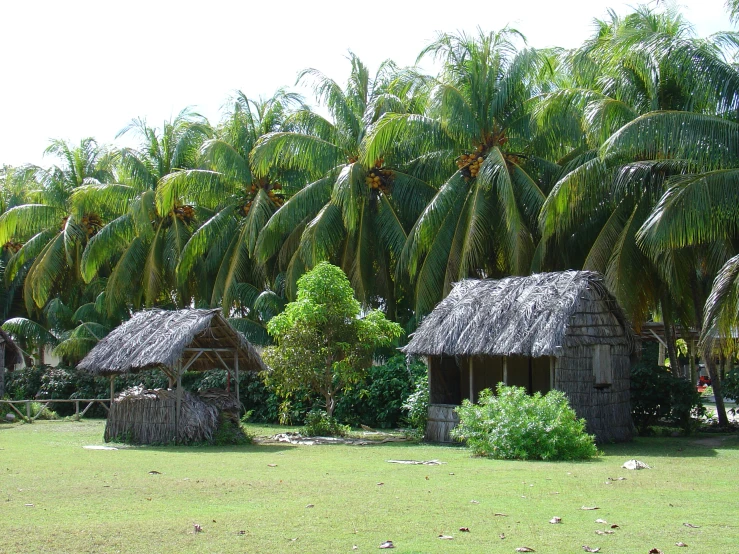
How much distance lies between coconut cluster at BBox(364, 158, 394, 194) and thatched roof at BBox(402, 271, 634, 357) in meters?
7.36

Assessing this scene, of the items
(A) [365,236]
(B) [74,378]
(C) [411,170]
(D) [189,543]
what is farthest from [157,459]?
(B) [74,378]

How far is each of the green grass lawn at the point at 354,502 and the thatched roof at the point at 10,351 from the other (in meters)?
12.3

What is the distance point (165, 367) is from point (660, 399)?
10661mm

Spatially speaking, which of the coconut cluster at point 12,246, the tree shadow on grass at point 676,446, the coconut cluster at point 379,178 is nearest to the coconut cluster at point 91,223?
the coconut cluster at point 12,246

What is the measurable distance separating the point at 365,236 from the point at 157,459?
38.2 ft

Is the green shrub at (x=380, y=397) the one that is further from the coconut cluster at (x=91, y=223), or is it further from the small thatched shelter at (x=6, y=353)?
the coconut cluster at (x=91, y=223)

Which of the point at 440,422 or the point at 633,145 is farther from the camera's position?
the point at 440,422

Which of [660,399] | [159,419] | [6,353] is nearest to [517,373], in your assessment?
[660,399]

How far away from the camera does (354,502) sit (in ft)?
32.9

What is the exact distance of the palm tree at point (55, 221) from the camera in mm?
31781

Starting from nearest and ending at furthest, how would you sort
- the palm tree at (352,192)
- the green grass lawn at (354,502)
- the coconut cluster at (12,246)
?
1. the green grass lawn at (354,502)
2. the palm tree at (352,192)
3. the coconut cluster at (12,246)

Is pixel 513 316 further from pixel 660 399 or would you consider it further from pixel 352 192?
pixel 352 192

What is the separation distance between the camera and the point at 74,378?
29688 millimetres

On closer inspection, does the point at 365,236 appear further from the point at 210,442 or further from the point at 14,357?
the point at 14,357
